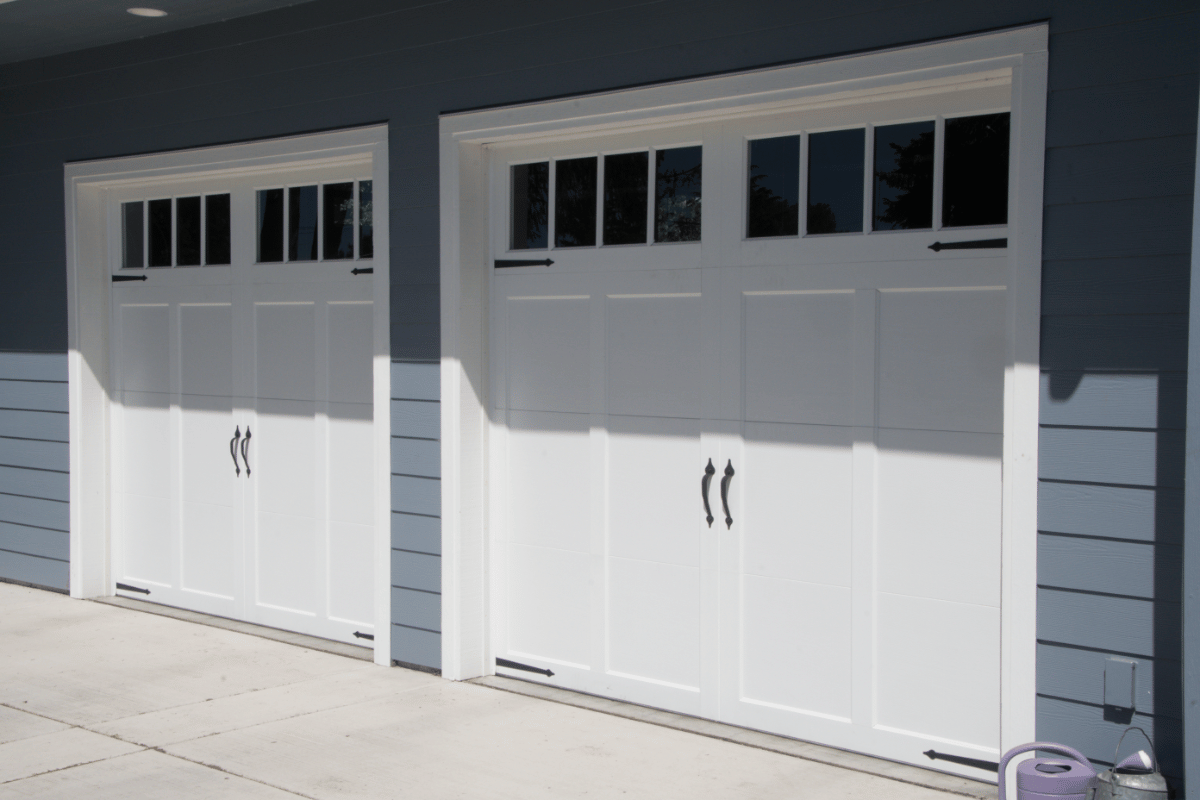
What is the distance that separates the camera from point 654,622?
4293 millimetres

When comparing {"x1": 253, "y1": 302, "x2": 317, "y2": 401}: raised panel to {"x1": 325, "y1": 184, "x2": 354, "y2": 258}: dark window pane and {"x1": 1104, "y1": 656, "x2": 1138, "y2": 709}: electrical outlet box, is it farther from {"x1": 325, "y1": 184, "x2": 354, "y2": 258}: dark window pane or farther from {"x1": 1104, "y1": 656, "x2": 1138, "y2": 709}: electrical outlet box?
{"x1": 1104, "y1": 656, "x2": 1138, "y2": 709}: electrical outlet box

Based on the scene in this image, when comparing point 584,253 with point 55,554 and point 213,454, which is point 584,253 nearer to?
point 213,454

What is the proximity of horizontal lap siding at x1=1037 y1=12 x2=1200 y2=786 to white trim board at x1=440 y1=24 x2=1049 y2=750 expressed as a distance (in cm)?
5

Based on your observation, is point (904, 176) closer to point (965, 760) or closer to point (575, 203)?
point (575, 203)

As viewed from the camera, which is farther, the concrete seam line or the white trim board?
the concrete seam line

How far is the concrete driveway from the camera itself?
11.4ft

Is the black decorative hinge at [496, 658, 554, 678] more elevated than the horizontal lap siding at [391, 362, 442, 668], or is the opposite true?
the horizontal lap siding at [391, 362, 442, 668]

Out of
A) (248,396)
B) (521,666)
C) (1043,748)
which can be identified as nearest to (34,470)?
(248,396)

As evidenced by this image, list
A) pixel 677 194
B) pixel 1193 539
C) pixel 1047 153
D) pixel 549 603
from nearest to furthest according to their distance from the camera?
1. pixel 1193 539
2. pixel 1047 153
3. pixel 677 194
4. pixel 549 603

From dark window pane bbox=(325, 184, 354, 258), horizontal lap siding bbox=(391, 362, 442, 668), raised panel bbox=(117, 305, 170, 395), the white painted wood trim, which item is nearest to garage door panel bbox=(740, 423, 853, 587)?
the white painted wood trim

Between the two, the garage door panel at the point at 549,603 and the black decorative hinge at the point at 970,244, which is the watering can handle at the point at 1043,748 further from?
the garage door panel at the point at 549,603

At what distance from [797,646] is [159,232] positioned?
4.16 meters

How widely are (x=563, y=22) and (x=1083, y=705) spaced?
2986 mm

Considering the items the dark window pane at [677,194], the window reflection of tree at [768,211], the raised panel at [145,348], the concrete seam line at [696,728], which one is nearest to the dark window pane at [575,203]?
the dark window pane at [677,194]
